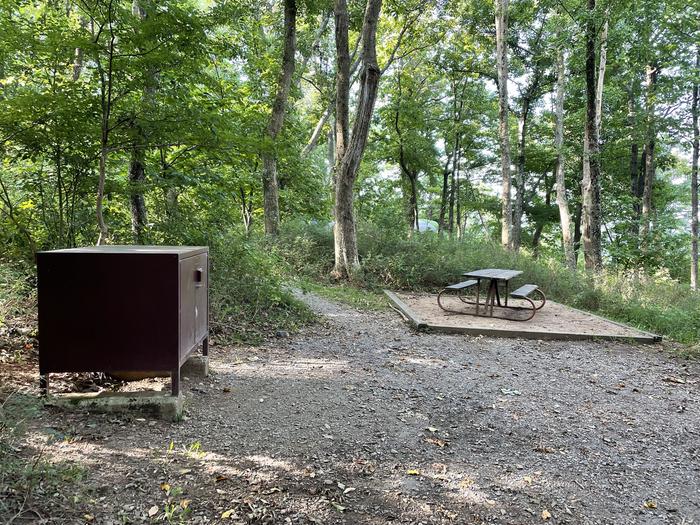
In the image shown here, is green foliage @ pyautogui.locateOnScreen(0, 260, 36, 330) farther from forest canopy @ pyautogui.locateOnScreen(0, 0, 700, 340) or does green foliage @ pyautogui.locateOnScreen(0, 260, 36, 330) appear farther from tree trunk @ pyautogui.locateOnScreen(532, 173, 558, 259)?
tree trunk @ pyautogui.locateOnScreen(532, 173, 558, 259)

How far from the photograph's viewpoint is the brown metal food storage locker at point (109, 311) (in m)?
3.18

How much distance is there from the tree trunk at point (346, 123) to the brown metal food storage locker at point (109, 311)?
846 centimetres

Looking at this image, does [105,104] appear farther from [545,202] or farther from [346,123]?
[545,202]

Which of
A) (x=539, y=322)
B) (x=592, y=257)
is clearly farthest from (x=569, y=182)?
(x=539, y=322)

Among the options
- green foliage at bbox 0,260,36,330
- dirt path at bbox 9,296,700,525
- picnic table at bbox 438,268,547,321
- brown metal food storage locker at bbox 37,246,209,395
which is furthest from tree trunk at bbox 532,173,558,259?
brown metal food storage locker at bbox 37,246,209,395

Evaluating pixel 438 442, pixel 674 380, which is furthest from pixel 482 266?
pixel 438 442

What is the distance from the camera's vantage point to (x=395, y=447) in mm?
3289

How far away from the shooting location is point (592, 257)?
12.3 meters

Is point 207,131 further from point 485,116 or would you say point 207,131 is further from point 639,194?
point 639,194

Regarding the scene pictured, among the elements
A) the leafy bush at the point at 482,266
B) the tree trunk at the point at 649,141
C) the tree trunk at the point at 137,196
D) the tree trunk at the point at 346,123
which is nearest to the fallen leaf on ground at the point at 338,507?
the tree trunk at the point at 137,196

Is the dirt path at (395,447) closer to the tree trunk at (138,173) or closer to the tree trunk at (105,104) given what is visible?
the tree trunk at (138,173)

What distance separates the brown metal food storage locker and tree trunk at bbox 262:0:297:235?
322 inches

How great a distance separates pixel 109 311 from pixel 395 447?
2.26 m

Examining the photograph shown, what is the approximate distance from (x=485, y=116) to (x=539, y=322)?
17.3 m
